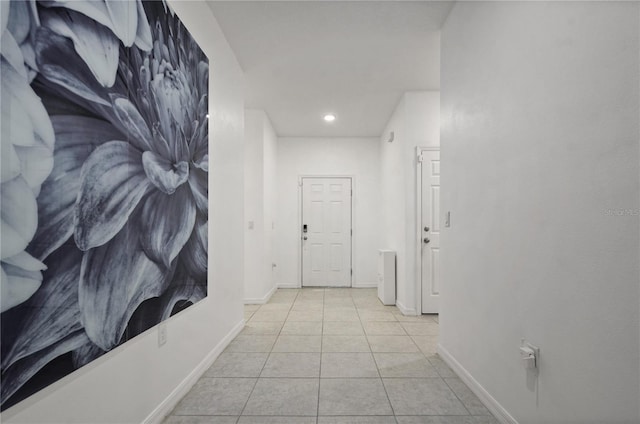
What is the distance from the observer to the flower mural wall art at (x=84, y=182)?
955 mm

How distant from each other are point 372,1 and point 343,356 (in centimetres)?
269

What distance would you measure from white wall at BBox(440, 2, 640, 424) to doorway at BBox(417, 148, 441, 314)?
177 centimetres

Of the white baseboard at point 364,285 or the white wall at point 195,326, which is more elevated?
the white wall at point 195,326

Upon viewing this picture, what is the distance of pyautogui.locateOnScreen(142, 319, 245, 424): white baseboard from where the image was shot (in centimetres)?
173

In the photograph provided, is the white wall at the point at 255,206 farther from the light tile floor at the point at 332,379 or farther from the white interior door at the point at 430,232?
the white interior door at the point at 430,232

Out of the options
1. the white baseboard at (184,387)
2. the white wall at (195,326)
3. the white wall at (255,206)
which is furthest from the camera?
the white wall at (255,206)

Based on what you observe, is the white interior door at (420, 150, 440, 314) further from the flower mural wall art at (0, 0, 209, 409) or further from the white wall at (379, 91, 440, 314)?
the flower mural wall art at (0, 0, 209, 409)

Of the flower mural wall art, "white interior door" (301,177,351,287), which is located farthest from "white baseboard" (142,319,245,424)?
"white interior door" (301,177,351,287)

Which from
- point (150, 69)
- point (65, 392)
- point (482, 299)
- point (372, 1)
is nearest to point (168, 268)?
point (65, 392)

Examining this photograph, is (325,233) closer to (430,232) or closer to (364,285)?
(364,285)

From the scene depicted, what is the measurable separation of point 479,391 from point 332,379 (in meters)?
0.92

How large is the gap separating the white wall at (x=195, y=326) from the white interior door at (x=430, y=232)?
2132 mm

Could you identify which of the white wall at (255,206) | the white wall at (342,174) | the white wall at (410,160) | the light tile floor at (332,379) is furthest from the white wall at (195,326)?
the white wall at (342,174)

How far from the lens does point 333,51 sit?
3.09 metres
